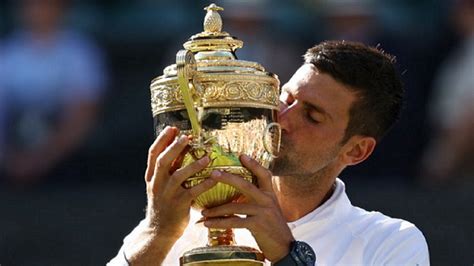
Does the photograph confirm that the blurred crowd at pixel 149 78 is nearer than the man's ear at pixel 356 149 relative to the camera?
No

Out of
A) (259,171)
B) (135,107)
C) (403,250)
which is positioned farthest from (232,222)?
(135,107)

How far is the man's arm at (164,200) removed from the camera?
12.5 feet

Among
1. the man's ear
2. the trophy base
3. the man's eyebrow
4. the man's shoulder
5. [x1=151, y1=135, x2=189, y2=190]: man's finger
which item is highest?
the man's eyebrow

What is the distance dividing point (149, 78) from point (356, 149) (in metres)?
3.20

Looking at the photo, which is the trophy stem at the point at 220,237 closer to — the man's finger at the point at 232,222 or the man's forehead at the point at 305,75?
the man's finger at the point at 232,222

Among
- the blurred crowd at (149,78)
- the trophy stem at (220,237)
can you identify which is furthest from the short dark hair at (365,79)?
the blurred crowd at (149,78)

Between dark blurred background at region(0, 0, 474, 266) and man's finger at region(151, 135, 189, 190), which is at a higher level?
dark blurred background at region(0, 0, 474, 266)

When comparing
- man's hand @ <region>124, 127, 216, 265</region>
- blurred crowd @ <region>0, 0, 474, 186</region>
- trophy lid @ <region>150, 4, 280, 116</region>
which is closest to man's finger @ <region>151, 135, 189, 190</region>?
man's hand @ <region>124, 127, 216, 265</region>

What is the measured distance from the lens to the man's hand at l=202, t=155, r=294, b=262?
386 centimetres

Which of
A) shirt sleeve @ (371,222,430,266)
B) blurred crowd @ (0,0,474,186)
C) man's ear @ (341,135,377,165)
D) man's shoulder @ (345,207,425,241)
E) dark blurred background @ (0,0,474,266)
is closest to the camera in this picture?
shirt sleeve @ (371,222,430,266)

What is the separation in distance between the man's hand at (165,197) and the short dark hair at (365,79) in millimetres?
831

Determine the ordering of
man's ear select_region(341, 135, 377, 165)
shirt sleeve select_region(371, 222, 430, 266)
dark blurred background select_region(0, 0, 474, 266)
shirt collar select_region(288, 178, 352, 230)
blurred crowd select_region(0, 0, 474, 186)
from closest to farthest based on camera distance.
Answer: shirt sleeve select_region(371, 222, 430, 266) → shirt collar select_region(288, 178, 352, 230) → man's ear select_region(341, 135, 377, 165) → dark blurred background select_region(0, 0, 474, 266) → blurred crowd select_region(0, 0, 474, 186)

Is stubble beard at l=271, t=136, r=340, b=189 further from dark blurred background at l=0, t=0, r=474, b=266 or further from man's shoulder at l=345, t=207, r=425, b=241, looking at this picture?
dark blurred background at l=0, t=0, r=474, b=266

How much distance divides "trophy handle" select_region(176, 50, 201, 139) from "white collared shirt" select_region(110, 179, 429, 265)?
49 centimetres
